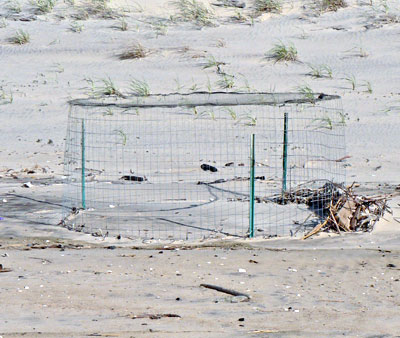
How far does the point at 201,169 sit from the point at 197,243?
14.0ft

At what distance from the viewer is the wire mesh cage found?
30.7ft

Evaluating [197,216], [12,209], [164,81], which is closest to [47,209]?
[12,209]

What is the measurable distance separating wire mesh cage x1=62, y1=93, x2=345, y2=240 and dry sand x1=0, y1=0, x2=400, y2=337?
0.45 m

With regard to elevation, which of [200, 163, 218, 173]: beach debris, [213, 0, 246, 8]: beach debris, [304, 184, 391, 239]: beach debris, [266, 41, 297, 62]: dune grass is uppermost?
[213, 0, 246, 8]: beach debris

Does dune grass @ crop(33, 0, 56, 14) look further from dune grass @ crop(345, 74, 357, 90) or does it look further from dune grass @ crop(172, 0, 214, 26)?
dune grass @ crop(345, 74, 357, 90)

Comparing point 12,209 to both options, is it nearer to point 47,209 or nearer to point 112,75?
point 47,209

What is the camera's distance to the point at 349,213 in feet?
29.5

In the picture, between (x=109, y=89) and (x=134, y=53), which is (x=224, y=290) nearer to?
(x=109, y=89)

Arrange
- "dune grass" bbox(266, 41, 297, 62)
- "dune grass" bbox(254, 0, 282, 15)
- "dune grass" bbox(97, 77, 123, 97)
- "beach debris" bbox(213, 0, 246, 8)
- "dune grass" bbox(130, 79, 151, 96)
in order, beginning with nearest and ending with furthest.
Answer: "dune grass" bbox(130, 79, 151, 96) < "dune grass" bbox(97, 77, 123, 97) < "dune grass" bbox(266, 41, 297, 62) < "dune grass" bbox(254, 0, 282, 15) < "beach debris" bbox(213, 0, 246, 8)

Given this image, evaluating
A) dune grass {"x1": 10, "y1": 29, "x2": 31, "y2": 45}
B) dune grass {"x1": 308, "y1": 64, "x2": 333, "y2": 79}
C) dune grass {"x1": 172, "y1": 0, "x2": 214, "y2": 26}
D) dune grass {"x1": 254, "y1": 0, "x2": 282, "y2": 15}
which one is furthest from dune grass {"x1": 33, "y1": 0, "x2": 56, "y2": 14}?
dune grass {"x1": 308, "y1": 64, "x2": 333, "y2": 79}

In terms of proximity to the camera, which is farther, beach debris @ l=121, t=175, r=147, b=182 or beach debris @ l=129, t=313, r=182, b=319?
beach debris @ l=121, t=175, r=147, b=182

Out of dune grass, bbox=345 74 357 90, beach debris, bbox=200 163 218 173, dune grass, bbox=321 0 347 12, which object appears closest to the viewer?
beach debris, bbox=200 163 218 173

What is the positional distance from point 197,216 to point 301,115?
19.9ft

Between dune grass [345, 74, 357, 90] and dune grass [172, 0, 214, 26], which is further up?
dune grass [172, 0, 214, 26]
